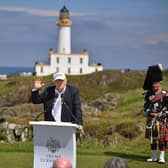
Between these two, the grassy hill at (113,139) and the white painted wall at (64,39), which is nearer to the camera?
the grassy hill at (113,139)

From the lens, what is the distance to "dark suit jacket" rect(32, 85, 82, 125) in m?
11.1

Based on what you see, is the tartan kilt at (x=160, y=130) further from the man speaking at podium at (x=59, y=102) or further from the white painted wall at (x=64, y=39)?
the white painted wall at (x=64, y=39)

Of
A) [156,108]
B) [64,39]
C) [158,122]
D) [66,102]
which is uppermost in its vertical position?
[64,39]

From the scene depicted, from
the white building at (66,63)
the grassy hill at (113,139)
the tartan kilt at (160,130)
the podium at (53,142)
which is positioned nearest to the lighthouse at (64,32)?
the white building at (66,63)

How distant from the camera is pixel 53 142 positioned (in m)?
10.0

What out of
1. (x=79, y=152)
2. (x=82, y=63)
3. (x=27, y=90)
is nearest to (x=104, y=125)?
(x=79, y=152)

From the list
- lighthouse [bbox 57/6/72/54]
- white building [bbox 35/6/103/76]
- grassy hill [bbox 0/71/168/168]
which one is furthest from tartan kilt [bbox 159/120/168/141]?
lighthouse [bbox 57/6/72/54]

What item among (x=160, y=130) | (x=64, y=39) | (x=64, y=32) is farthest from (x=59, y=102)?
(x=64, y=32)

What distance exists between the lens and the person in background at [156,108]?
1305 cm

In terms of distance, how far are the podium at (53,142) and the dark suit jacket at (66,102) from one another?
102 cm

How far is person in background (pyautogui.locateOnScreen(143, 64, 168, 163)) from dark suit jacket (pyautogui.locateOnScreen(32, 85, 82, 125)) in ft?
7.71

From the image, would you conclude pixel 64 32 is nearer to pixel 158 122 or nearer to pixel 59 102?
pixel 158 122

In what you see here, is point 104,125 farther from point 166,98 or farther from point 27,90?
point 27,90

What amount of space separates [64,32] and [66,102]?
9800cm
